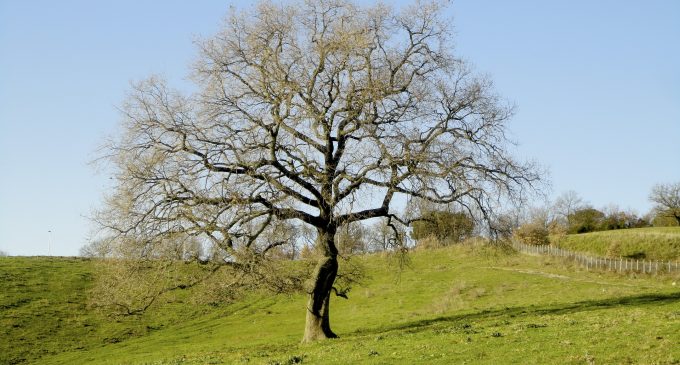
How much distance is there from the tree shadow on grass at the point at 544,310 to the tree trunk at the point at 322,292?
10.7ft

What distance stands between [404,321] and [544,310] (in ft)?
24.2

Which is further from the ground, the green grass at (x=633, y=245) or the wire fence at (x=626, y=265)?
the green grass at (x=633, y=245)

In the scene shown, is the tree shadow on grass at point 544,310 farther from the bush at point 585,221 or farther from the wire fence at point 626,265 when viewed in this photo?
the bush at point 585,221

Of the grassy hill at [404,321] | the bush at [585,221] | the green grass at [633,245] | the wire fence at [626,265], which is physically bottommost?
the grassy hill at [404,321]

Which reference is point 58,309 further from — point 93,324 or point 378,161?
point 378,161

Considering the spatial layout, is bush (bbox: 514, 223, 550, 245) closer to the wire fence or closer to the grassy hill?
the grassy hill

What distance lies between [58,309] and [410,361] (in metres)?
38.2

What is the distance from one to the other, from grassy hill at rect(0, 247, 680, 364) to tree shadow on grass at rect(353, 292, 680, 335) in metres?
0.09

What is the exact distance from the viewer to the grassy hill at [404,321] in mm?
19422

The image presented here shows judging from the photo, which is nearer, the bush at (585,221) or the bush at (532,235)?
the bush at (532,235)

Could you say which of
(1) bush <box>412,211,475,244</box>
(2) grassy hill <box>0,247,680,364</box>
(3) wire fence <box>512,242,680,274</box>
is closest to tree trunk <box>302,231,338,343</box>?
(2) grassy hill <box>0,247,680,364</box>

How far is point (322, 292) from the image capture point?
1107 inches

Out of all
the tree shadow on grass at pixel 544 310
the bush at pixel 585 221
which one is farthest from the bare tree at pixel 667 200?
the tree shadow on grass at pixel 544 310

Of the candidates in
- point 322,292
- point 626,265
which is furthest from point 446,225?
point 626,265
